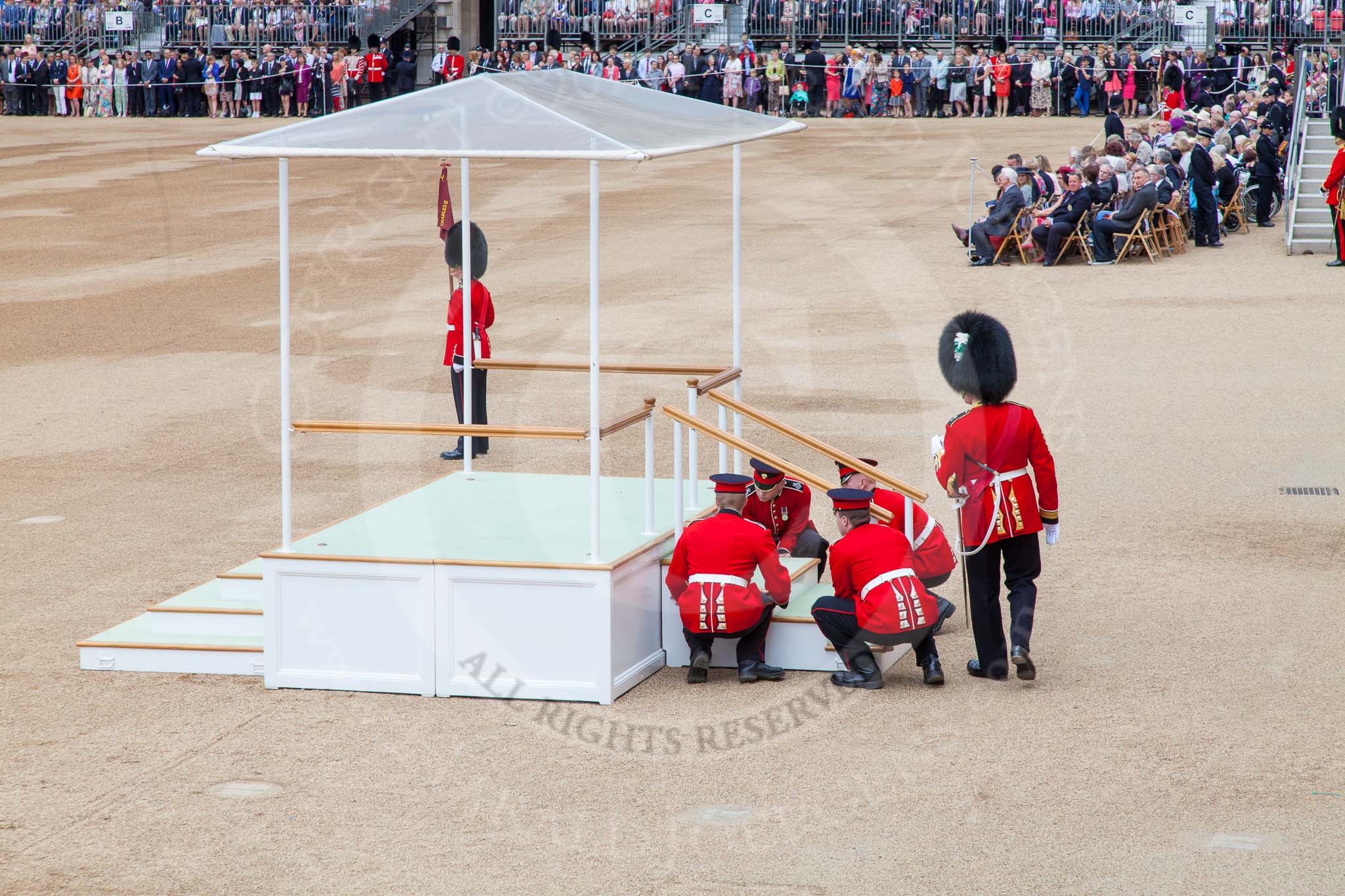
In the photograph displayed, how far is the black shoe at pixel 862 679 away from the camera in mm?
7508

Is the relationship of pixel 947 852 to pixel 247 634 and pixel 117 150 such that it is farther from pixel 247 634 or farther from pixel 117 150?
pixel 117 150

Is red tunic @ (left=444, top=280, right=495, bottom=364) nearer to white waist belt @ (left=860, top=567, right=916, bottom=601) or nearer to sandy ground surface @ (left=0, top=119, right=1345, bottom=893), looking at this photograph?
sandy ground surface @ (left=0, top=119, right=1345, bottom=893)

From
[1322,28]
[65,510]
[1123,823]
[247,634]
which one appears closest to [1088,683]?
[1123,823]

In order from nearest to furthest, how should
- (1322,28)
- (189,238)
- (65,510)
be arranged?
(65,510) < (189,238) < (1322,28)

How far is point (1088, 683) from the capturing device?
7543mm

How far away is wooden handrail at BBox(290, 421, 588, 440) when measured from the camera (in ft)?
24.1

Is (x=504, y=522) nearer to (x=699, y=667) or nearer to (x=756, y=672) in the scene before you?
(x=699, y=667)

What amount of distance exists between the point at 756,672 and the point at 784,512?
127 centimetres

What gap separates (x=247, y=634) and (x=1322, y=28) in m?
38.7

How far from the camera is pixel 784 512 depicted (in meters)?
8.65

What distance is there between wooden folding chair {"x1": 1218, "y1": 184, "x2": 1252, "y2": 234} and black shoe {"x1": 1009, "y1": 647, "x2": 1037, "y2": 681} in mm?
18012

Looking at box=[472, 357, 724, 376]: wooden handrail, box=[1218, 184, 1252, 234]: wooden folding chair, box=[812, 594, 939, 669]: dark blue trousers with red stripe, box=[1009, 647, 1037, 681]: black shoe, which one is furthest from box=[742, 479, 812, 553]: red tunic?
box=[1218, 184, 1252, 234]: wooden folding chair

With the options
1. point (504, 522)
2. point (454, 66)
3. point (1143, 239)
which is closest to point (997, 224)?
point (1143, 239)

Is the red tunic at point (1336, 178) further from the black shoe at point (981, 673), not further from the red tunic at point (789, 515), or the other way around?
the black shoe at point (981, 673)
